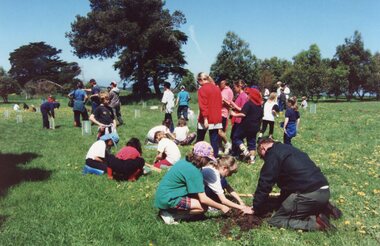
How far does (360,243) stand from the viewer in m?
4.75

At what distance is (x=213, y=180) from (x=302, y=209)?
56.4 inches

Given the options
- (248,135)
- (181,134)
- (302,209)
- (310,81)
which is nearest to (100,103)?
(181,134)

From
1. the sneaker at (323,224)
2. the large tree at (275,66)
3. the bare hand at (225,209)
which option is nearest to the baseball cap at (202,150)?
the bare hand at (225,209)

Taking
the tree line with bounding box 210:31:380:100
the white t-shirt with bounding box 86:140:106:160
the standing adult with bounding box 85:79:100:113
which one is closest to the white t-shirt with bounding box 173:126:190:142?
the white t-shirt with bounding box 86:140:106:160

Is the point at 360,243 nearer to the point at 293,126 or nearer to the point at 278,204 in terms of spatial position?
the point at 278,204

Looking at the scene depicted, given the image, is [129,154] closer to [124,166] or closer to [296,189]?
[124,166]

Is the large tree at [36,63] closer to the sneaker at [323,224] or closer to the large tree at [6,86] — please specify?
the large tree at [6,86]

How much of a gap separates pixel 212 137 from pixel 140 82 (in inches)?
1556

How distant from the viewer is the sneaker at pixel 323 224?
16.9 ft

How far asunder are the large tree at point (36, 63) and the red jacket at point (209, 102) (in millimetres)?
74159

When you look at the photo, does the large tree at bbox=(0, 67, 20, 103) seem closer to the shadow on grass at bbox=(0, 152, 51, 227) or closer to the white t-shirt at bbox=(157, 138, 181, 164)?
the shadow on grass at bbox=(0, 152, 51, 227)

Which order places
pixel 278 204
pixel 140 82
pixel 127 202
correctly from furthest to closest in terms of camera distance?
pixel 140 82 → pixel 127 202 → pixel 278 204

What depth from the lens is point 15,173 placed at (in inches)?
335

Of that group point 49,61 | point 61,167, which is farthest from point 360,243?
point 49,61
